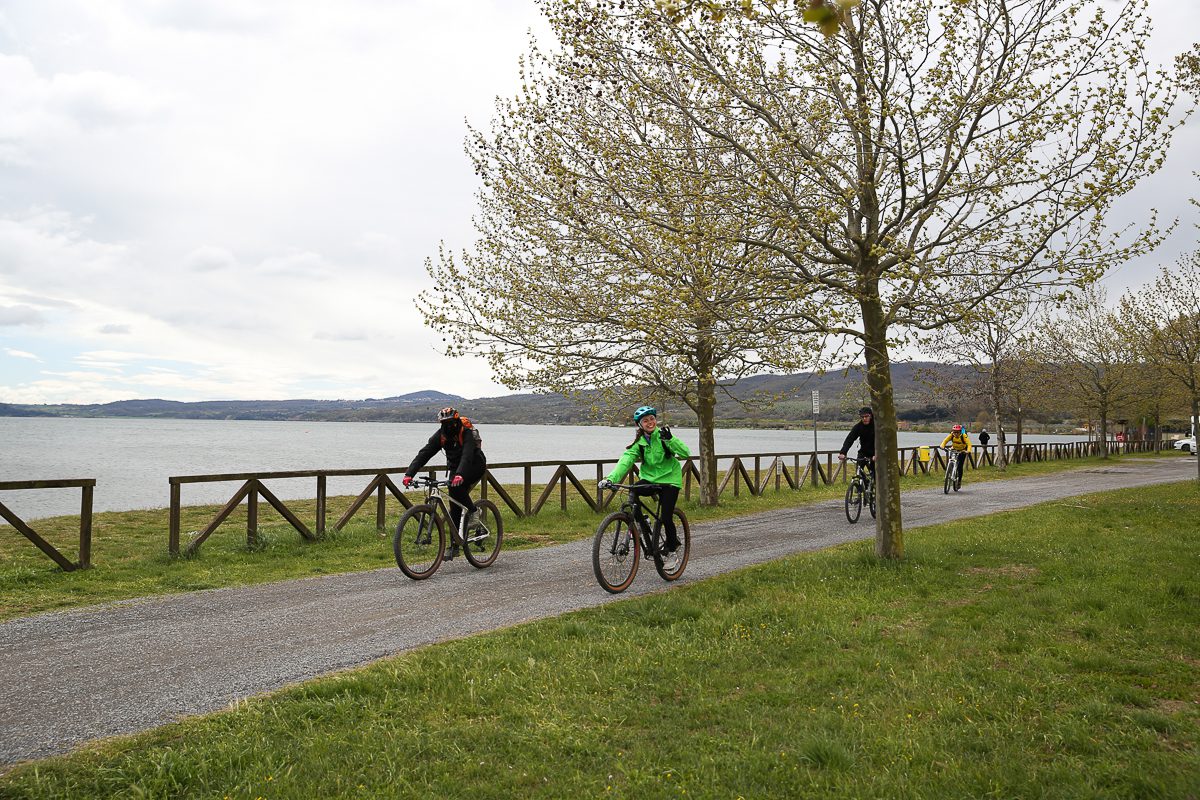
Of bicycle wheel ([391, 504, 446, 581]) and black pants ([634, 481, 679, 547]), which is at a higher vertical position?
black pants ([634, 481, 679, 547])

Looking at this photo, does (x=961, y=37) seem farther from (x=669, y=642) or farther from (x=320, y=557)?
(x=320, y=557)

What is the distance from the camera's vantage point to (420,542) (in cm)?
1011

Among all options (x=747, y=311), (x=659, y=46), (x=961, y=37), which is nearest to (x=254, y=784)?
(x=747, y=311)

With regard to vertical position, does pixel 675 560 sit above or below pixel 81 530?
below

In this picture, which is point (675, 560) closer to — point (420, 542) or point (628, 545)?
point (628, 545)

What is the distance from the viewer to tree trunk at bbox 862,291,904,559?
10500mm

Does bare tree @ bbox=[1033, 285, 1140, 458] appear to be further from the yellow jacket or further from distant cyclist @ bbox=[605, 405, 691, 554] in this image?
distant cyclist @ bbox=[605, 405, 691, 554]

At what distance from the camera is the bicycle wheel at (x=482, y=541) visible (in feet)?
35.4

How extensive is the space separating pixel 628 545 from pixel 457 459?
3.14 metres

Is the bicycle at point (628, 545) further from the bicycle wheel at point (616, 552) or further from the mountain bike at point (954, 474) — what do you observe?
the mountain bike at point (954, 474)

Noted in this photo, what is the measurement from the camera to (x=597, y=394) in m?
19.3

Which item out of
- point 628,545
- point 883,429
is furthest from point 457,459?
point 883,429

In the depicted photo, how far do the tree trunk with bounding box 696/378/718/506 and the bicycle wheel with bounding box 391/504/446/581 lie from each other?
9822mm

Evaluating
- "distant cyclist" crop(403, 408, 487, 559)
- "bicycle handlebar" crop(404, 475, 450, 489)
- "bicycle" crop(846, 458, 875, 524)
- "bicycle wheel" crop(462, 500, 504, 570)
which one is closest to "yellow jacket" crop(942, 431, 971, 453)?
"bicycle" crop(846, 458, 875, 524)
